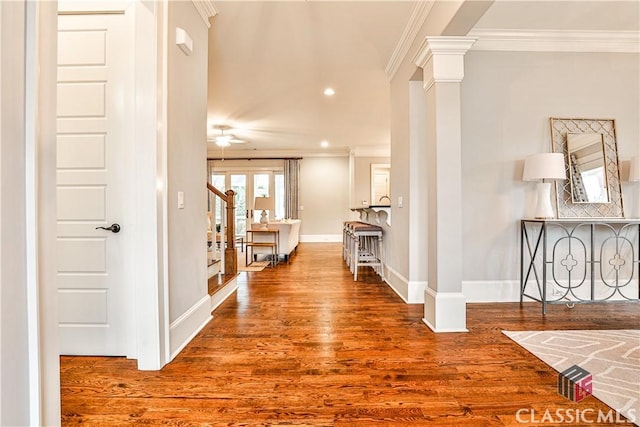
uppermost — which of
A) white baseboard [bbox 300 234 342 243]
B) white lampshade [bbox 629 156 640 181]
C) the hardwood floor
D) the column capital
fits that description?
the column capital

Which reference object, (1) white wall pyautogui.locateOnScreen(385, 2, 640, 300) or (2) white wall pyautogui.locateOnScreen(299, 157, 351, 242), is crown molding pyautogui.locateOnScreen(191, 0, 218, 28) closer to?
(1) white wall pyautogui.locateOnScreen(385, 2, 640, 300)

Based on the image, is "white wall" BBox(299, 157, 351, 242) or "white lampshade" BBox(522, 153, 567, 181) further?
"white wall" BBox(299, 157, 351, 242)

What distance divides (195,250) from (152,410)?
47.7 inches

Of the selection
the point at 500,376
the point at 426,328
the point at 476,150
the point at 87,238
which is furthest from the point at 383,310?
the point at 87,238

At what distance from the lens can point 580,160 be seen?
3135 millimetres

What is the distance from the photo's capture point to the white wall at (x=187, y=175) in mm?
2086

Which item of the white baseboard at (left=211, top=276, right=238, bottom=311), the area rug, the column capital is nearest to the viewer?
the area rug

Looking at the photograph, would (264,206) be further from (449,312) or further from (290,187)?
(449,312)

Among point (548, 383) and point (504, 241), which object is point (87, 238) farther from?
point (504, 241)

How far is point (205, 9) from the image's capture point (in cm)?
261

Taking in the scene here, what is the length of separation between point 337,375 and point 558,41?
3.83 metres

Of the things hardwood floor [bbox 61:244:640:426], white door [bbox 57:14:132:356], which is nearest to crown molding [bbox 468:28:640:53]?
hardwood floor [bbox 61:244:640:426]

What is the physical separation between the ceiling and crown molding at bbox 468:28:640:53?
0.28 feet

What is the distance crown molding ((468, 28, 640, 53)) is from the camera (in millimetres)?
3113
